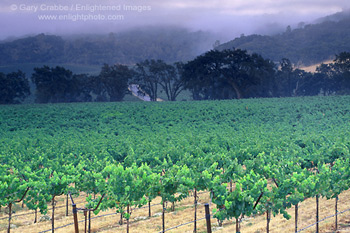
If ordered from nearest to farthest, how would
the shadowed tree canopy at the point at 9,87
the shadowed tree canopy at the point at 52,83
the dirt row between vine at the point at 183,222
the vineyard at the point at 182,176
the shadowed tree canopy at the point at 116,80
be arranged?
the vineyard at the point at 182,176 < the dirt row between vine at the point at 183,222 < the shadowed tree canopy at the point at 9,87 < the shadowed tree canopy at the point at 52,83 < the shadowed tree canopy at the point at 116,80

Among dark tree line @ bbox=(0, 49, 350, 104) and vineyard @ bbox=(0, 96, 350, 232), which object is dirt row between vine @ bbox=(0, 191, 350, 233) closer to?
vineyard @ bbox=(0, 96, 350, 232)

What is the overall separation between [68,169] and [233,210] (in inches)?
284

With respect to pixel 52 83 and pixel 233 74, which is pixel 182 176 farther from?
pixel 52 83

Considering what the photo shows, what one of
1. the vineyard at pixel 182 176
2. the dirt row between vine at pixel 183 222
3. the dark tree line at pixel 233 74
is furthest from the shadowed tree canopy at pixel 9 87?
the dirt row between vine at pixel 183 222

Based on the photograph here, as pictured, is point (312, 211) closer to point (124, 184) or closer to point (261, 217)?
point (261, 217)

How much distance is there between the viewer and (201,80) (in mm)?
78938

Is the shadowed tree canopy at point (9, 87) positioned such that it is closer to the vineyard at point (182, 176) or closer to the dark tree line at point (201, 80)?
the dark tree line at point (201, 80)

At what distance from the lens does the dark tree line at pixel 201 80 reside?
7862 cm

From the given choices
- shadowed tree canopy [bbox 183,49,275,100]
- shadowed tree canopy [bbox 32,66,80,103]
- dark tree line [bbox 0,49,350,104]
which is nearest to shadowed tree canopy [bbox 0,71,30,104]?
dark tree line [bbox 0,49,350,104]

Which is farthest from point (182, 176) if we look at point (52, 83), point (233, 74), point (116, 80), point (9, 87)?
point (9, 87)

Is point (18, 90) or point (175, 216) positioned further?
point (18, 90)

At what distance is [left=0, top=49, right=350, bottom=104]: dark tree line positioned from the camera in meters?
78.6

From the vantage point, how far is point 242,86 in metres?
79.0

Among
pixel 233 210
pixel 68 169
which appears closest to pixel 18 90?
pixel 68 169
